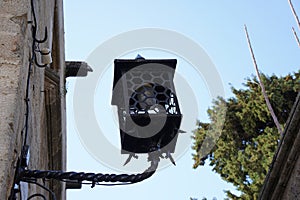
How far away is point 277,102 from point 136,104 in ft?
40.2

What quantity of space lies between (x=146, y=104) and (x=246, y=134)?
39.7 feet

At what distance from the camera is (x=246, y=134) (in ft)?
48.1

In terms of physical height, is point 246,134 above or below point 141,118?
above

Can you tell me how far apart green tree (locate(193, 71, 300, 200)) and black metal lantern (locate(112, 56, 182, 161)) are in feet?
33.4

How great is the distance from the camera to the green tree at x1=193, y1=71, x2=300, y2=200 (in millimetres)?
13359

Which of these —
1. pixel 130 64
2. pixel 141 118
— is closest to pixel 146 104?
pixel 141 118

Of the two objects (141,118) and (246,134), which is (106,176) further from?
(246,134)

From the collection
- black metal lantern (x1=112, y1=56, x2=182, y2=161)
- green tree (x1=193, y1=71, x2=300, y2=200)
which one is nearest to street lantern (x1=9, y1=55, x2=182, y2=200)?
black metal lantern (x1=112, y1=56, x2=182, y2=161)

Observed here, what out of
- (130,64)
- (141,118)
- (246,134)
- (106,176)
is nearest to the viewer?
(106,176)

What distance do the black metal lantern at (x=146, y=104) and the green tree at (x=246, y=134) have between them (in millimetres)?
10178

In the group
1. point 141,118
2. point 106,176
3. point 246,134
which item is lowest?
point 106,176

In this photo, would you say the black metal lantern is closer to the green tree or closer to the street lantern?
the street lantern

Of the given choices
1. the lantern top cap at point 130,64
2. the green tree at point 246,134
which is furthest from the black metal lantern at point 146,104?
the green tree at point 246,134

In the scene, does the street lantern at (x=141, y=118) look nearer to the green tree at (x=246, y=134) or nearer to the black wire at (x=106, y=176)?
the black wire at (x=106, y=176)
